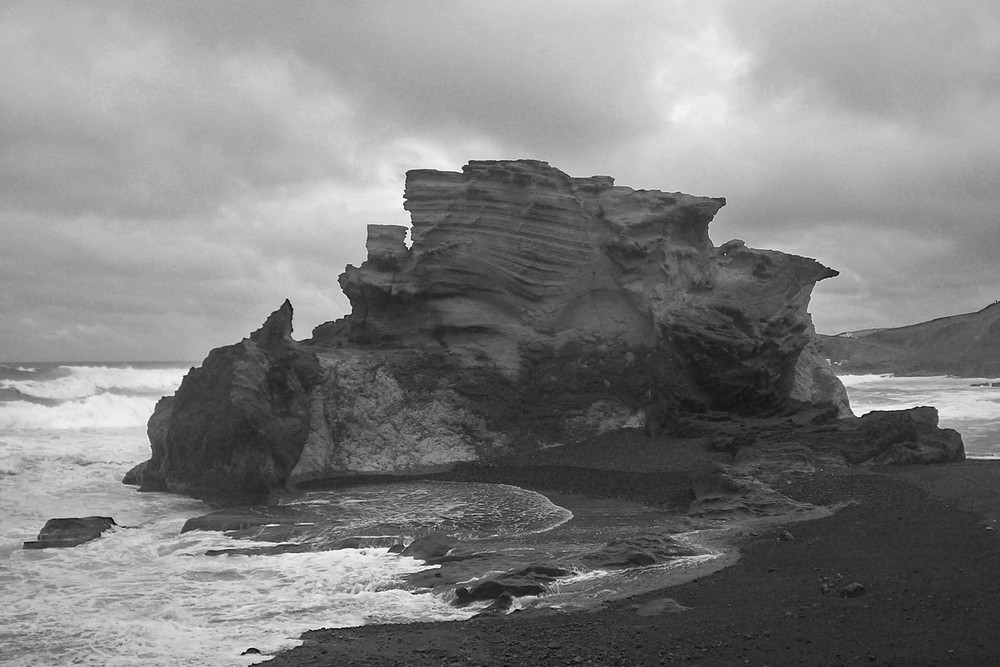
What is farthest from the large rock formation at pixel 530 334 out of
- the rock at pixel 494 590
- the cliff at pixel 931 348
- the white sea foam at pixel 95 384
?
the cliff at pixel 931 348

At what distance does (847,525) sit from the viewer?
44.3 ft

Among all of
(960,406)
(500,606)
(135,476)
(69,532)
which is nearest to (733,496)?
(500,606)

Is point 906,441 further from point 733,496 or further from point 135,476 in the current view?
point 135,476

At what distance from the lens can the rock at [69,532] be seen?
49.1 feet

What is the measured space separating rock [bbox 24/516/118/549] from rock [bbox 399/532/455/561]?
233 inches

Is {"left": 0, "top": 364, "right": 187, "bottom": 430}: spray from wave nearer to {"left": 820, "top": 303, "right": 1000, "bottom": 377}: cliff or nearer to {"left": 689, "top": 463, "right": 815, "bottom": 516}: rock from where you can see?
{"left": 689, "top": 463, "right": 815, "bottom": 516}: rock

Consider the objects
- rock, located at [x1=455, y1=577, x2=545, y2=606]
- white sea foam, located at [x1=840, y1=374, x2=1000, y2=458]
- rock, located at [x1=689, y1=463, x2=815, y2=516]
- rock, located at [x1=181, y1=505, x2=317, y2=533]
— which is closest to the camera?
rock, located at [x1=455, y1=577, x2=545, y2=606]

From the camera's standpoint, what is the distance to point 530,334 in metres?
24.9

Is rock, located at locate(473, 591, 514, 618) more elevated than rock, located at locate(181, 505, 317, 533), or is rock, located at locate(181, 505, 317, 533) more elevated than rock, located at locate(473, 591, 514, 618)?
rock, located at locate(181, 505, 317, 533)

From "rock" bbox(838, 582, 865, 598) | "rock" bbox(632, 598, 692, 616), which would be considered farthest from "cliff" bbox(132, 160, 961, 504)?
"rock" bbox(838, 582, 865, 598)

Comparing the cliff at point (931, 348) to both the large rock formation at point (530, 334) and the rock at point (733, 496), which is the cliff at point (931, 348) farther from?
the rock at point (733, 496)

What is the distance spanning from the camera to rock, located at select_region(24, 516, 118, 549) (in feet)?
49.1

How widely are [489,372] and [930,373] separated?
69171 millimetres

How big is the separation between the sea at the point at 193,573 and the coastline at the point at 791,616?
76 centimetres
